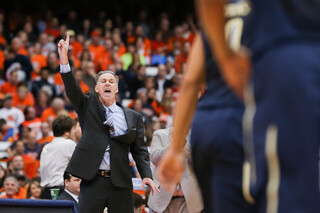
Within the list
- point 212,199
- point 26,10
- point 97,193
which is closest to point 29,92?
point 26,10

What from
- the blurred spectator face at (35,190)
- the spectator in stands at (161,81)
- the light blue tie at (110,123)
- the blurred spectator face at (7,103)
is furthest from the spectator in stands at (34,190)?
the spectator in stands at (161,81)

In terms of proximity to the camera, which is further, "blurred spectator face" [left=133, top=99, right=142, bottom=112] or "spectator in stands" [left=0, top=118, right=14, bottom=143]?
"blurred spectator face" [left=133, top=99, right=142, bottom=112]

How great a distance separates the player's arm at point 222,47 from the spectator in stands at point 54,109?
39.4 feet

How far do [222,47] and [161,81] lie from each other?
47.5ft

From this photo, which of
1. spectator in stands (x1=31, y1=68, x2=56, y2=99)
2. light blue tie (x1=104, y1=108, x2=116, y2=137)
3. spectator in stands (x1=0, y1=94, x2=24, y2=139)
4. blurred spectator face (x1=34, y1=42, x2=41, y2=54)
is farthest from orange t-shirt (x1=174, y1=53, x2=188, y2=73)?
light blue tie (x1=104, y1=108, x2=116, y2=137)

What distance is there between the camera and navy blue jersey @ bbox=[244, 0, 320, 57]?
2.48m

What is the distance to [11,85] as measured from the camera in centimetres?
1555

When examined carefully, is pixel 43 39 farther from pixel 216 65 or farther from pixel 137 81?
pixel 216 65

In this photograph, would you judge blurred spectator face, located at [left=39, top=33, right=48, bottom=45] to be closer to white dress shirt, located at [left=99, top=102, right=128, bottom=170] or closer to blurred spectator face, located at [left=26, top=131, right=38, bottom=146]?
blurred spectator face, located at [left=26, top=131, right=38, bottom=146]

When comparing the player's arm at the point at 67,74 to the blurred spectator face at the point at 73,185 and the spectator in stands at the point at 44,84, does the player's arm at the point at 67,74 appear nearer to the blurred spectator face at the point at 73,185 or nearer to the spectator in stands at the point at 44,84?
the blurred spectator face at the point at 73,185

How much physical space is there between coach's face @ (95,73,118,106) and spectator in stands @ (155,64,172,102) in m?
9.18

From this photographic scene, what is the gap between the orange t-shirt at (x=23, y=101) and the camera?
48.3 ft

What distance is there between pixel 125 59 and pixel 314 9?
1604 cm

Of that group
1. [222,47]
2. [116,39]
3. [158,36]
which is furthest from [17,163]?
[158,36]
